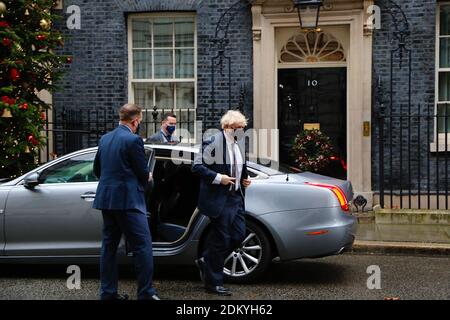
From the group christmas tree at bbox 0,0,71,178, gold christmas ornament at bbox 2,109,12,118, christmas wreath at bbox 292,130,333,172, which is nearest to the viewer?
gold christmas ornament at bbox 2,109,12,118

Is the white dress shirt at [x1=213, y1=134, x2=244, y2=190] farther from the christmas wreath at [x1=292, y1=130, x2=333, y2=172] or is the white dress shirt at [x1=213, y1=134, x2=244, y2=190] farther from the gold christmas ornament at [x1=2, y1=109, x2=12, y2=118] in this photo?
the christmas wreath at [x1=292, y1=130, x2=333, y2=172]

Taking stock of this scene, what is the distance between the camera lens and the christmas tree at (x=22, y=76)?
934 centimetres

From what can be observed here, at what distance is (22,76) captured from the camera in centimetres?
981

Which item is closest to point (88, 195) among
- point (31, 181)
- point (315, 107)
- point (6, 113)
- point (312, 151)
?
point (31, 181)

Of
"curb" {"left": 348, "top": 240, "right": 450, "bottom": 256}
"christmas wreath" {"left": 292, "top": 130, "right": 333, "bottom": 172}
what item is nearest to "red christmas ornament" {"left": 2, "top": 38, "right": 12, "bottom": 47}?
"christmas wreath" {"left": 292, "top": 130, "right": 333, "bottom": 172}

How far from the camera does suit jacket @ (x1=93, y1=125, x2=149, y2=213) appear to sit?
18.7 ft

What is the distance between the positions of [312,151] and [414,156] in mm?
1778

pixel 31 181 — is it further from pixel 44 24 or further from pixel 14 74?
pixel 44 24

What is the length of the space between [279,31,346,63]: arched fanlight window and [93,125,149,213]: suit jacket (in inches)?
274

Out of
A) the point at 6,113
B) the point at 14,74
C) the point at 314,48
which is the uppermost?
the point at 314,48

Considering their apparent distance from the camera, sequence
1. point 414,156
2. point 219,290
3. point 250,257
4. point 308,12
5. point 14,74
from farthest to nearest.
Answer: point 414,156 < point 308,12 < point 14,74 < point 250,257 < point 219,290

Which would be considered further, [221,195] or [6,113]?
[6,113]

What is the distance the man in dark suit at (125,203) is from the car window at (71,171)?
1256 mm

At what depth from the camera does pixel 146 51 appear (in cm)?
1258
